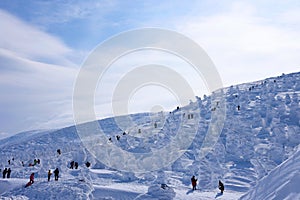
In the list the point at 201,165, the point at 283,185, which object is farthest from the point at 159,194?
the point at 283,185

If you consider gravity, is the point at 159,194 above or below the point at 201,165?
below

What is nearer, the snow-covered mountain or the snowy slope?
the snowy slope

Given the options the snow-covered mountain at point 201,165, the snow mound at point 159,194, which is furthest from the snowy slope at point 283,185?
the snow mound at point 159,194

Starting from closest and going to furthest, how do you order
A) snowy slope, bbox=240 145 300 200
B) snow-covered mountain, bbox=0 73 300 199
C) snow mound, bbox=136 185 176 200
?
snowy slope, bbox=240 145 300 200, snow mound, bbox=136 185 176 200, snow-covered mountain, bbox=0 73 300 199

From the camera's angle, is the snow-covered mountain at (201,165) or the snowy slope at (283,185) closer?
the snowy slope at (283,185)

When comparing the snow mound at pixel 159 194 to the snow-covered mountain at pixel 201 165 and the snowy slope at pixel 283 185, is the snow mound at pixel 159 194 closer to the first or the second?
the snow-covered mountain at pixel 201 165

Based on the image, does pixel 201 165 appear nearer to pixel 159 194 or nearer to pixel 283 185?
pixel 159 194

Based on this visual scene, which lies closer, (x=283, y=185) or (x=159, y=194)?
(x=283, y=185)

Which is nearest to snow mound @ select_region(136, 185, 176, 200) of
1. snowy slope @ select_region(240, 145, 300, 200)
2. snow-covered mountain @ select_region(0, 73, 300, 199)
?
snow-covered mountain @ select_region(0, 73, 300, 199)

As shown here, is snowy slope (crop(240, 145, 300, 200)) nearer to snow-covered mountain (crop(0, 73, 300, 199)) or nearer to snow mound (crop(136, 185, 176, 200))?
snow-covered mountain (crop(0, 73, 300, 199))

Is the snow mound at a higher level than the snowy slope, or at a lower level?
lower

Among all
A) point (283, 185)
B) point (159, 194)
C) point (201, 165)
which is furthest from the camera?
point (201, 165)

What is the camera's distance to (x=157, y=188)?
71.5ft

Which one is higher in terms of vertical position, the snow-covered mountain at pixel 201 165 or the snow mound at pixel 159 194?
the snow-covered mountain at pixel 201 165
